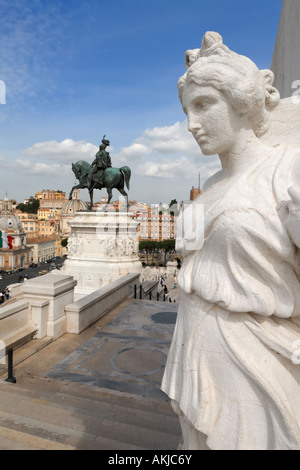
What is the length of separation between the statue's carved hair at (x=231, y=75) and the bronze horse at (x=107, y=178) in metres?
12.9

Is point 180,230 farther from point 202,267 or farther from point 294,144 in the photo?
point 294,144

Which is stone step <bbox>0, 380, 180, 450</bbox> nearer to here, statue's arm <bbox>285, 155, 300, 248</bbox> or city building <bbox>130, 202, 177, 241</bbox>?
statue's arm <bbox>285, 155, 300, 248</bbox>

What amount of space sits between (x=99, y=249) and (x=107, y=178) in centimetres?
359

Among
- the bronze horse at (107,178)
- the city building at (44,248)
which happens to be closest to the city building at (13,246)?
the city building at (44,248)

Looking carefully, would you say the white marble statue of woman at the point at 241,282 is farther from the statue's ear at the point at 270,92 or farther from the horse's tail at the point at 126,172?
the horse's tail at the point at 126,172

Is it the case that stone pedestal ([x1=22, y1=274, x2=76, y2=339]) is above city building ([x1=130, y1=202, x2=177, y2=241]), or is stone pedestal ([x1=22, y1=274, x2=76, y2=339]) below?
below

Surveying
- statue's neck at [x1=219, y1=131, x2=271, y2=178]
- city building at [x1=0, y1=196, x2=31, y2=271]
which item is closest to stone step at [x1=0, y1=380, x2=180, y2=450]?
statue's neck at [x1=219, y1=131, x2=271, y2=178]

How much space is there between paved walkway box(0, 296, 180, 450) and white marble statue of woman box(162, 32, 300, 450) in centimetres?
167

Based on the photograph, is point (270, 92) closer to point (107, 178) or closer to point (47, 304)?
point (47, 304)

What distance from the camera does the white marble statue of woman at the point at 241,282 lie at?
135cm

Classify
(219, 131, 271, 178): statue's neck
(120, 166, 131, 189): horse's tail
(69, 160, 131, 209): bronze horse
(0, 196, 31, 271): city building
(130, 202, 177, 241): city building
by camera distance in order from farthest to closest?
1. (130, 202, 177, 241): city building
2. (0, 196, 31, 271): city building
3. (120, 166, 131, 189): horse's tail
4. (69, 160, 131, 209): bronze horse
5. (219, 131, 271, 178): statue's neck

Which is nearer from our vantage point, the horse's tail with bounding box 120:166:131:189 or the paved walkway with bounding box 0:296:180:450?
the paved walkway with bounding box 0:296:180:450

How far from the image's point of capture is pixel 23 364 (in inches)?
185

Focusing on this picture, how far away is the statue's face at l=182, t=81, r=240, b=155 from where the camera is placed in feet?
5.03
